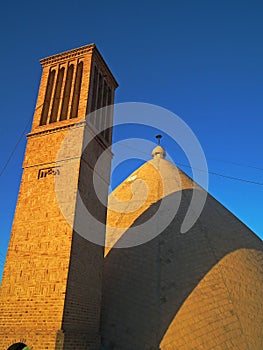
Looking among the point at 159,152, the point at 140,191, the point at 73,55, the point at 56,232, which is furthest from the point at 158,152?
the point at 56,232

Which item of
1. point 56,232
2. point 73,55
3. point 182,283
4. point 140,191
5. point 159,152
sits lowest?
point 182,283

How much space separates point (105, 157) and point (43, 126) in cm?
197

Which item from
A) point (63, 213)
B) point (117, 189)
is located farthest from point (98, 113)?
point (117, 189)

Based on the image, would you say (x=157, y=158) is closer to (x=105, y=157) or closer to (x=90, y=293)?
(x=105, y=157)

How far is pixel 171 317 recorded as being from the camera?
8.71 meters

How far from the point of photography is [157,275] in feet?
31.8

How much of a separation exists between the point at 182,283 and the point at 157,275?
728mm

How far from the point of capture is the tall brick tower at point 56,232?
7246mm

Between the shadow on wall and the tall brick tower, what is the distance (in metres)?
0.85

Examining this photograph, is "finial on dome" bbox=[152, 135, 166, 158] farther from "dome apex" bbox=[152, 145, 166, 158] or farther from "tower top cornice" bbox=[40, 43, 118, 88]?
"tower top cornice" bbox=[40, 43, 118, 88]

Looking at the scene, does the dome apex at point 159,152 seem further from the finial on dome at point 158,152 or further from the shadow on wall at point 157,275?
the shadow on wall at point 157,275

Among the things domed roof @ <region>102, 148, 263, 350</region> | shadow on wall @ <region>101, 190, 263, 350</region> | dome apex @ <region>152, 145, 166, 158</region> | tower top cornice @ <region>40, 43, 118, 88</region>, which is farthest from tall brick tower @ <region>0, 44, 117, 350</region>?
dome apex @ <region>152, 145, 166, 158</region>

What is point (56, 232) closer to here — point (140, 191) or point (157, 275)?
point (157, 275)

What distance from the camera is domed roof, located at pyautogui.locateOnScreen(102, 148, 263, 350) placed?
334 inches
